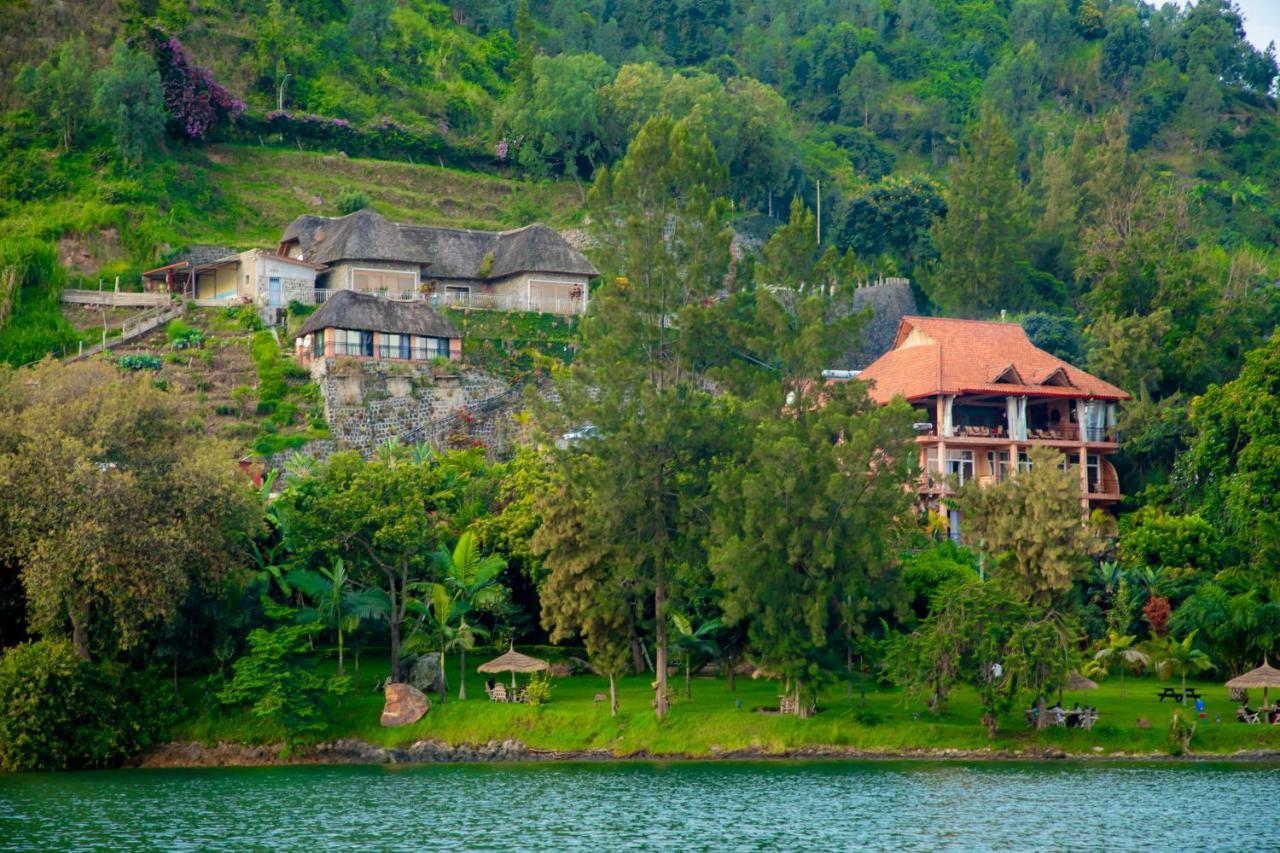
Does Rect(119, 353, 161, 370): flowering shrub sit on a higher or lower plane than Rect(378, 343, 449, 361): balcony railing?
lower

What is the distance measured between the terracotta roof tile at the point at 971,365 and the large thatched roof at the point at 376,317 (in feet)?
66.1

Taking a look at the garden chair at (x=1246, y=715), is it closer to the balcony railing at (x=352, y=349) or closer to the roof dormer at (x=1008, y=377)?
the roof dormer at (x=1008, y=377)

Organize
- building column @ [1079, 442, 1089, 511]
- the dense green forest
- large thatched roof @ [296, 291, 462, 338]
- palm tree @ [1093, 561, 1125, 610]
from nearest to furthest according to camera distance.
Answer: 1. the dense green forest
2. palm tree @ [1093, 561, 1125, 610]
3. building column @ [1079, 442, 1089, 511]
4. large thatched roof @ [296, 291, 462, 338]

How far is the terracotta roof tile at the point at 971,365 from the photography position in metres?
71.9

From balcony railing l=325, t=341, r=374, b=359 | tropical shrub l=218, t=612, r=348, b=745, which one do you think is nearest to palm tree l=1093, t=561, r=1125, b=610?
tropical shrub l=218, t=612, r=348, b=745

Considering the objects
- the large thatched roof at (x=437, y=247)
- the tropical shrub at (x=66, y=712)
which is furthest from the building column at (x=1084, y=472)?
the tropical shrub at (x=66, y=712)

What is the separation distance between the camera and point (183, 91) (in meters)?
94.8

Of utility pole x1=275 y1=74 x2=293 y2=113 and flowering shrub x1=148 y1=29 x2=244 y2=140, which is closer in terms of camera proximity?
flowering shrub x1=148 y1=29 x2=244 y2=140

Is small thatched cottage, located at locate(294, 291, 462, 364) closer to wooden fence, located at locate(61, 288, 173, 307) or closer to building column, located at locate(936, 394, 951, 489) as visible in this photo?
wooden fence, located at locate(61, 288, 173, 307)

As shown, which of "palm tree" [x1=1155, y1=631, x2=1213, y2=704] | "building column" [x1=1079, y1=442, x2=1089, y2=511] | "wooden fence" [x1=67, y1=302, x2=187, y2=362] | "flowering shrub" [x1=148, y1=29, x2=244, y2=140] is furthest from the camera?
"flowering shrub" [x1=148, y1=29, x2=244, y2=140]

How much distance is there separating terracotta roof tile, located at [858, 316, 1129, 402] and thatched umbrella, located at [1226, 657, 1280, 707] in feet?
74.4

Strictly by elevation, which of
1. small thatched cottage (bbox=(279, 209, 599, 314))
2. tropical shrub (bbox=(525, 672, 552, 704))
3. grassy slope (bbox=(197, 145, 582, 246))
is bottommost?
tropical shrub (bbox=(525, 672, 552, 704))

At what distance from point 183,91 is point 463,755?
5741cm

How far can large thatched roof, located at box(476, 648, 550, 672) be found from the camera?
A: 5275 cm
